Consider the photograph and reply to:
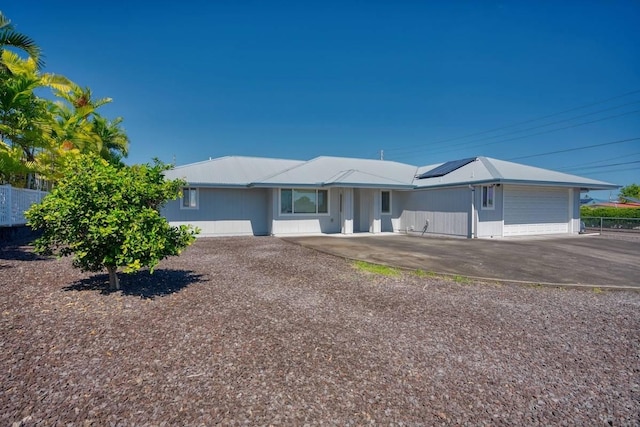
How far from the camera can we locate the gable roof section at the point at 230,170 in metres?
16.0

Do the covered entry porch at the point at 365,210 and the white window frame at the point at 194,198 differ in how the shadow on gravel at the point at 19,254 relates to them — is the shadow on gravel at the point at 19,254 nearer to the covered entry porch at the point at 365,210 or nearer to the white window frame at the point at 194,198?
the white window frame at the point at 194,198

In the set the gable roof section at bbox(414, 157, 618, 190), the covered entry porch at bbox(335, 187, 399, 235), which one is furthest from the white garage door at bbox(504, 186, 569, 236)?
the covered entry porch at bbox(335, 187, 399, 235)

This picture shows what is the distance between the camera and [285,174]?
1741cm

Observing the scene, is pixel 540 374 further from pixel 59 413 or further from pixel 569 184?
pixel 569 184

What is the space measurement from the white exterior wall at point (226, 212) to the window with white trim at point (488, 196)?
1064cm

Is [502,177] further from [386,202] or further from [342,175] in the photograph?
[342,175]

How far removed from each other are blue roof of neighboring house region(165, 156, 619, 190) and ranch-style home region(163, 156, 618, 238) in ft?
0.18

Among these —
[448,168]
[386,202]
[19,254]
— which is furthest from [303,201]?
[19,254]

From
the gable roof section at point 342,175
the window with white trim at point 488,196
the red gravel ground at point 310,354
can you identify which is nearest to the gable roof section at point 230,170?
the gable roof section at point 342,175

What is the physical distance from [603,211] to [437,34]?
21685 millimetres

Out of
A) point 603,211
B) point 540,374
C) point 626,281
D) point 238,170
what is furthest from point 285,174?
point 603,211

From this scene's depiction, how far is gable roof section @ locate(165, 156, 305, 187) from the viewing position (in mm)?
15961

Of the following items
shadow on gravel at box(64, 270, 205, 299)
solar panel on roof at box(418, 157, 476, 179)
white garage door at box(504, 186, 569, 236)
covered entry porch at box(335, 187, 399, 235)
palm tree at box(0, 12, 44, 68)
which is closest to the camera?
shadow on gravel at box(64, 270, 205, 299)

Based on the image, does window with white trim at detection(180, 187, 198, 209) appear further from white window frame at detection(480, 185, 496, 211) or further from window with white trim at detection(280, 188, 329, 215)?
white window frame at detection(480, 185, 496, 211)
